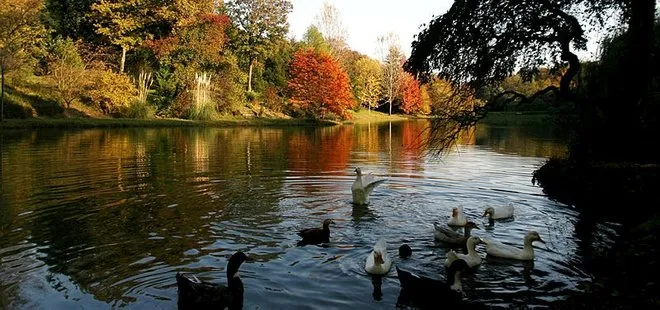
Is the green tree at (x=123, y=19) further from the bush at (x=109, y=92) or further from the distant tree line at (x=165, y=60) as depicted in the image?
the bush at (x=109, y=92)

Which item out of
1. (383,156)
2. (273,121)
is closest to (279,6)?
(273,121)

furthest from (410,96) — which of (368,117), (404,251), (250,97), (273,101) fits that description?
(404,251)

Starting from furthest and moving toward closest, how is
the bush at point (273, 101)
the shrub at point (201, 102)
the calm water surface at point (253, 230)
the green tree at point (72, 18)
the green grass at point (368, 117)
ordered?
the green grass at point (368, 117) < the bush at point (273, 101) < the green tree at point (72, 18) < the shrub at point (201, 102) < the calm water surface at point (253, 230)

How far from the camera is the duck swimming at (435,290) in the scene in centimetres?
749

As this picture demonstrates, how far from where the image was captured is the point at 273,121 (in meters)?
67.2

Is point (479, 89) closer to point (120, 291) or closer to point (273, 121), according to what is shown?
point (120, 291)

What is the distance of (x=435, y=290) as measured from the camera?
755 centimetres

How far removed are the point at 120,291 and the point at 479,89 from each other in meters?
Answer: 10.9

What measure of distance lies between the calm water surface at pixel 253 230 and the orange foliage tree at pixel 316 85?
50612mm

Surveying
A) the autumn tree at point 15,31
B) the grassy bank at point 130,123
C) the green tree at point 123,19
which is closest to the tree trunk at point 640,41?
the autumn tree at point 15,31

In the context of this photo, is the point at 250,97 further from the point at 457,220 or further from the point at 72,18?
the point at 457,220

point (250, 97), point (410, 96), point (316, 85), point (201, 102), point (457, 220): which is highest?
point (410, 96)

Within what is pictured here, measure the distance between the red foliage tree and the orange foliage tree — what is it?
1170 inches

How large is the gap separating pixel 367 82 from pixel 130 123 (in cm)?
5471
